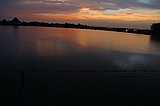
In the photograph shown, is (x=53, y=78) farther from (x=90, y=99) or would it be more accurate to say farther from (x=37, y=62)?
(x=37, y=62)

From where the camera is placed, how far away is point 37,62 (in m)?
30.3

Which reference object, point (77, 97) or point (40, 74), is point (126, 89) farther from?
point (40, 74)

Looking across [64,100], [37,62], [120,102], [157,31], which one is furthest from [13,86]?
[157,31]

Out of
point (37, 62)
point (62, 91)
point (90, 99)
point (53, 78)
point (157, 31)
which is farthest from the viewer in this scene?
point (157, 31)

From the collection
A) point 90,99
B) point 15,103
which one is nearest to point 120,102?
point 90,99

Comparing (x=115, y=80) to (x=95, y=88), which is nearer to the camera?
(x=95, y=88)

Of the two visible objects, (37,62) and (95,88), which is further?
(37,62)

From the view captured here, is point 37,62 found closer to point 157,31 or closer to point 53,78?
point 53,78

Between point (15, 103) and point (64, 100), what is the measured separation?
3.35 meters

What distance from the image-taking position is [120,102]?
1672 centimetres

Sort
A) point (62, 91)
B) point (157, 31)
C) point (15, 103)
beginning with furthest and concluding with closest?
1. point (157, 31)
2. point (62, 91)
3. point (15, 103)

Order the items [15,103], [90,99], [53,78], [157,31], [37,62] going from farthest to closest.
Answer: [157,31] → [37,62] → [53,78] → [90,99] → [15,103]

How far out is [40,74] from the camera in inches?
904

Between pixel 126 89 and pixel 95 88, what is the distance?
8.23 feet
